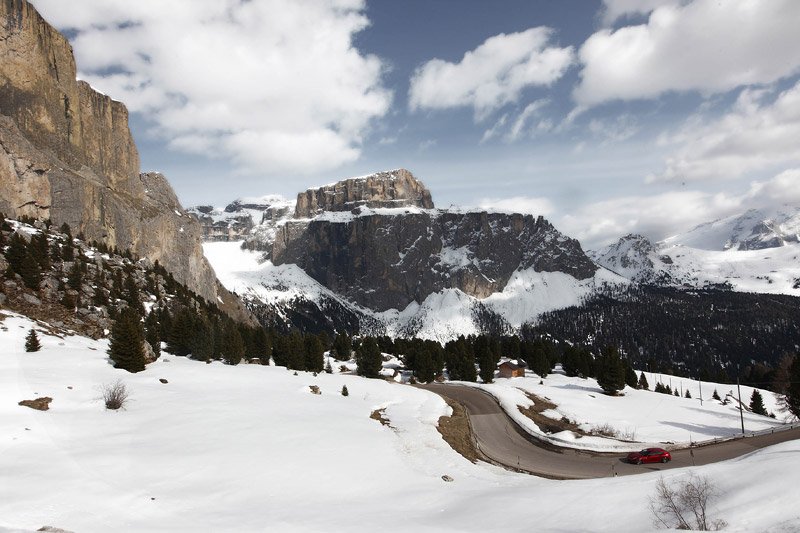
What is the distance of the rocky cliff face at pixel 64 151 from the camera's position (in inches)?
3565

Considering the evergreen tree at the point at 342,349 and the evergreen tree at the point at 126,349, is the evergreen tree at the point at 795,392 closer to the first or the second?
the evergreen tree at the point at 126,349

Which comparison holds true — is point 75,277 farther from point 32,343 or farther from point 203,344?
point 32,343

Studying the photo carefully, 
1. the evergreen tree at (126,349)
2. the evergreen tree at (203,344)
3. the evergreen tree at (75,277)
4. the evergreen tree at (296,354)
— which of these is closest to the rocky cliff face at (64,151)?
the evergreen tree at (75,277)

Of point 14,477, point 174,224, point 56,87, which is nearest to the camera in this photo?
point 14,477

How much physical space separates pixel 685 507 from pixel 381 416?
2736cm

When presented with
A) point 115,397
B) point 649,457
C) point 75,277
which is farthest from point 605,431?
point 75,277

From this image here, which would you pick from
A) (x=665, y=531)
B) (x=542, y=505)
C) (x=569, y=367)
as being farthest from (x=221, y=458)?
(x=569, y=367)

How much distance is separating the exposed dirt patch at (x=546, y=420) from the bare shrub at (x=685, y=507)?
1337 inches

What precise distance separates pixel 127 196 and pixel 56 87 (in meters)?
34.5

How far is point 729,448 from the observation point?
4194 centimetres

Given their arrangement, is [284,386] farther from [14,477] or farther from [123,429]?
[14,477]

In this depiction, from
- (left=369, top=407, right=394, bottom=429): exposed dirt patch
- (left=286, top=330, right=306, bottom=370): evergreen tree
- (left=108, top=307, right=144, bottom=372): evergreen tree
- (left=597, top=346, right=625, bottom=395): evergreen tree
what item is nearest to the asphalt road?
(left=369, top=407, right=394, bottom=429): exposed dirt patch

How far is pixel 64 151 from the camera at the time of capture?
108 metres

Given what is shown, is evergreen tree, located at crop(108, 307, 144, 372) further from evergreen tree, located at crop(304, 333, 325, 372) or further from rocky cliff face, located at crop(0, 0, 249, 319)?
rocky cliff face, located at crop(0, 0, 249, 319)
